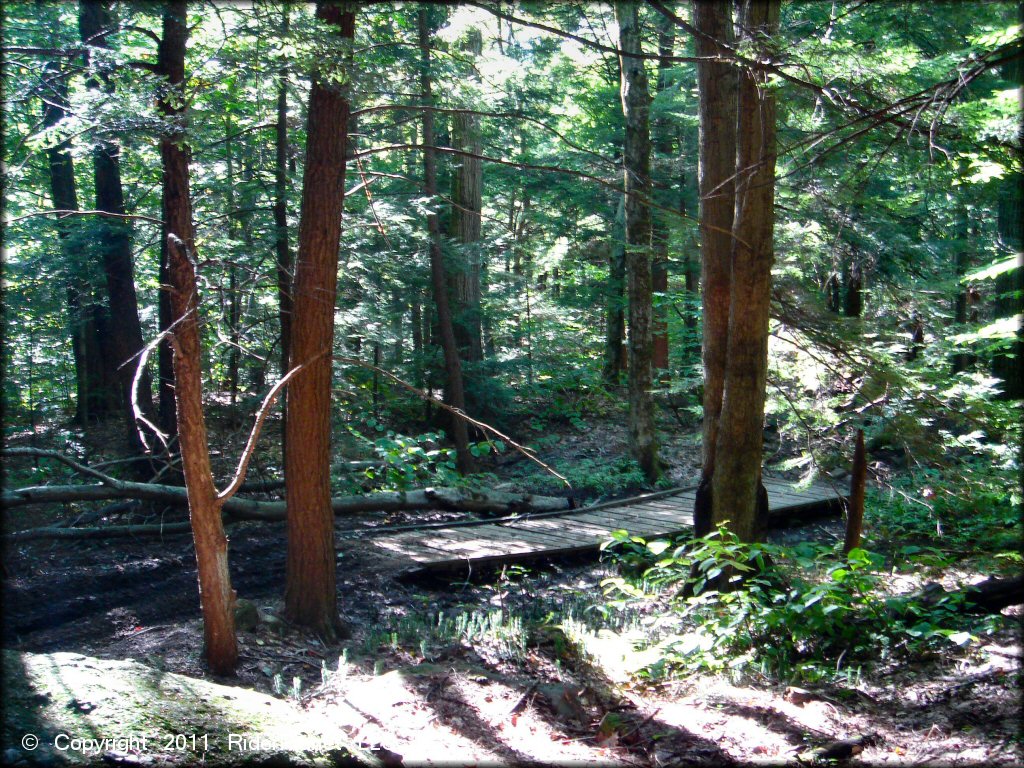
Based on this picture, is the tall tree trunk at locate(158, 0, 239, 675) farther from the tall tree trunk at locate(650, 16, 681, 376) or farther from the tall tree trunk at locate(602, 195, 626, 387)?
the tall tree trunk at locate(650, 16, 681, 376)

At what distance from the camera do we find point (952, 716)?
3.75m

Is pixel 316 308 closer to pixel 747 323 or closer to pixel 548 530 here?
pixel 747 323

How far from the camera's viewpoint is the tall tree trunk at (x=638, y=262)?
13.2m

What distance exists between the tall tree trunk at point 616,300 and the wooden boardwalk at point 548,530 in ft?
25.3

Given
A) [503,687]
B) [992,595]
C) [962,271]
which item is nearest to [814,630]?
[992,595]

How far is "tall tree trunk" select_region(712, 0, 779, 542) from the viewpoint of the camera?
6.44 m

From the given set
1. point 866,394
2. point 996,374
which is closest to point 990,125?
point 866,394

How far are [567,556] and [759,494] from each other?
3044 mm

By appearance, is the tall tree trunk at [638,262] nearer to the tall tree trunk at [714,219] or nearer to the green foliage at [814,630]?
the tall tree trunk at [714,219]

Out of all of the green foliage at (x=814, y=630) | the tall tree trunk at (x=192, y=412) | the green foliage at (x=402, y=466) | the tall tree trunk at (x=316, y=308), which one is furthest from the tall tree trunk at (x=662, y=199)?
the tall tree trunk at (x=192, y=412)

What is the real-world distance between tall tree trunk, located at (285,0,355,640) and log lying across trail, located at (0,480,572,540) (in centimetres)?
298

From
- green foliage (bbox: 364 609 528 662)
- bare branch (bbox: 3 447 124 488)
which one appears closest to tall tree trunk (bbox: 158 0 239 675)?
green foliage (bbox: 364 609 528 662)

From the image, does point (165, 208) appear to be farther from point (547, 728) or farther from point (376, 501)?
point (376, 501)

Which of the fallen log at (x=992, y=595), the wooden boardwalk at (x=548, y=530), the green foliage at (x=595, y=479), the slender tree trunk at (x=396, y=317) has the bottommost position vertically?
the green foliage at (x=595, y=479)
